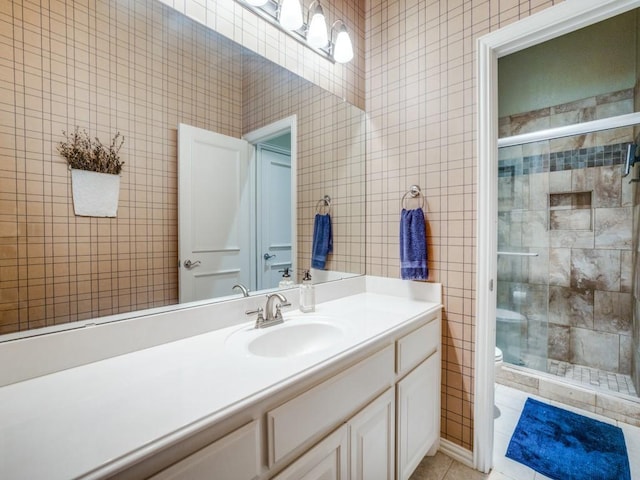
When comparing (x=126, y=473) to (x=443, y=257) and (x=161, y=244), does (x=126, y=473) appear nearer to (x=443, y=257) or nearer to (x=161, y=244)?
(x=161, y=244)

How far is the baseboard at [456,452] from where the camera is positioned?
4.84ft

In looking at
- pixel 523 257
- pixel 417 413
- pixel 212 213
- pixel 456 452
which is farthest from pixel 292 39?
pixel 523 257

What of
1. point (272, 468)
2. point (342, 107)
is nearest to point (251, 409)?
point (272, 468)

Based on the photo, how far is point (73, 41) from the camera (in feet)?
2.86

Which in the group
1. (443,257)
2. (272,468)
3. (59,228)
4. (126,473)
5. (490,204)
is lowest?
(272,468)

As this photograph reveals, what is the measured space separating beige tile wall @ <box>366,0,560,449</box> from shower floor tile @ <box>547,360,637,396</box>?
52.9 inches

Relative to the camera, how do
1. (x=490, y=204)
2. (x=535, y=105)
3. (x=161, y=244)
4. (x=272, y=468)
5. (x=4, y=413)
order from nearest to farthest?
(x=4, y=413)
(x=272, y=468)
(x=161, y=244)
(x=490, y=204)
(x=535, y=105)

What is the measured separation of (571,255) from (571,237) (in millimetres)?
141

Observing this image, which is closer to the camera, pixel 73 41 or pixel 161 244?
pixel 73 41

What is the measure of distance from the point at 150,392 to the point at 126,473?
20cm

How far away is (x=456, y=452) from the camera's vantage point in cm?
151

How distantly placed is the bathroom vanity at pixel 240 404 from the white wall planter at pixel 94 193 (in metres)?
0.35

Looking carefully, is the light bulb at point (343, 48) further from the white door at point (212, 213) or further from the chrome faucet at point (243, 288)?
the chrome faucet at point (243, 288)

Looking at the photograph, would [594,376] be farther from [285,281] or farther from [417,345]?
[285,281]
